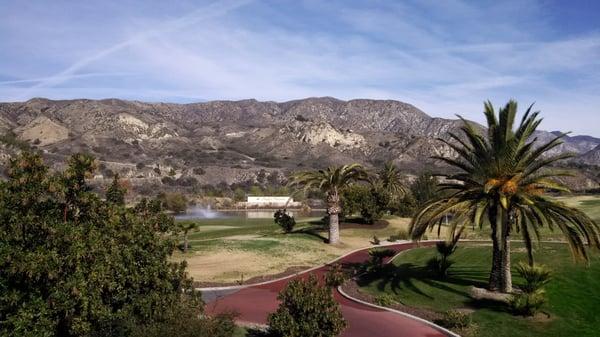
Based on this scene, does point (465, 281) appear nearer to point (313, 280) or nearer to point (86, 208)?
point (313, 280)

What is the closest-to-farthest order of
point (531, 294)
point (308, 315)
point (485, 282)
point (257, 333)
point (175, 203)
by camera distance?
point (308, 315)
point (257, 333)
point (531, 294)
point (485, 282)
point (175, 203)

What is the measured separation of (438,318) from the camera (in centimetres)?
2009

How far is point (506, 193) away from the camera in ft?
67.6

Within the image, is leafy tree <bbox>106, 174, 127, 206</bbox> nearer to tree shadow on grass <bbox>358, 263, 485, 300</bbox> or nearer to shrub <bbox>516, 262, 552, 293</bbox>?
tree shadow on grass <bbox>358, 263, 485, 300</bbox>

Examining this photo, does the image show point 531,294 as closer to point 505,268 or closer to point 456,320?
point 505,268

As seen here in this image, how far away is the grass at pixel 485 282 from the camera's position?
60.2 feet

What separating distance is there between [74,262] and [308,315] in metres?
7.56

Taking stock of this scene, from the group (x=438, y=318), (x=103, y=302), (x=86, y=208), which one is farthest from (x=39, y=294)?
(x=438, y=318)

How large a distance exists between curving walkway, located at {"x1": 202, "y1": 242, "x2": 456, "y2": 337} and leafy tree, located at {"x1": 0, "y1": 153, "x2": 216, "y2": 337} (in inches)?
205

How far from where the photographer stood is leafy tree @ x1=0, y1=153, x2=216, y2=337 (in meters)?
11.9

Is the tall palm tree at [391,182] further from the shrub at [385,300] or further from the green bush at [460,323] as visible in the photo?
the green bush at [460,323]

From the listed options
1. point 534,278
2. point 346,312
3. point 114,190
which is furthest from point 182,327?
point 534,278

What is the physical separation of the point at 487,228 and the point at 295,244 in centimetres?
1966

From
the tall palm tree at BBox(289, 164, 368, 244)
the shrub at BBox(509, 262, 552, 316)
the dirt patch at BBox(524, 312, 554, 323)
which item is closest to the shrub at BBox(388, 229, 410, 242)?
the tall palm tree at BBox(289, 164, 368, 244)
